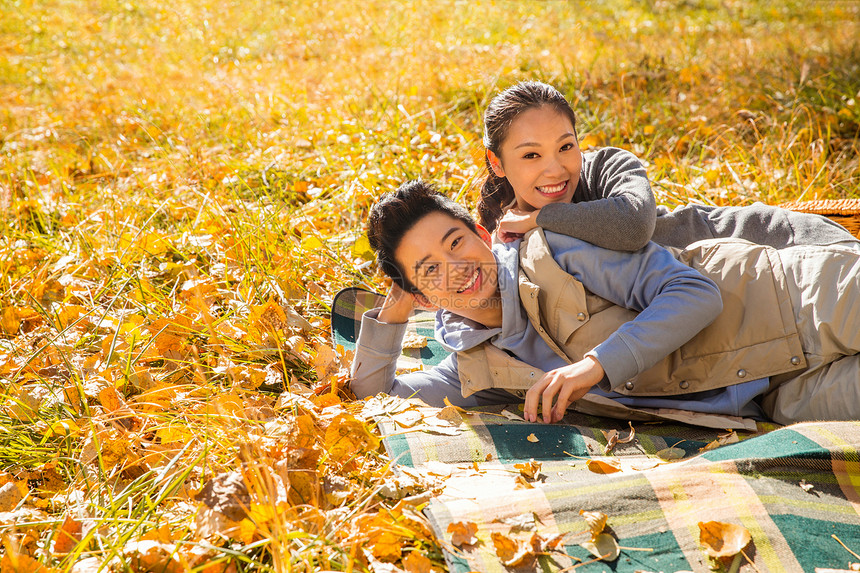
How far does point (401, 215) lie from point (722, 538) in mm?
1473

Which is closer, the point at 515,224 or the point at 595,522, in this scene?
the point at 595,522

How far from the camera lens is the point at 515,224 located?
239cm

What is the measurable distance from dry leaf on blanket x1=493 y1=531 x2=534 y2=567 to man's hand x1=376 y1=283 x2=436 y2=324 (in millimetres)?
1188

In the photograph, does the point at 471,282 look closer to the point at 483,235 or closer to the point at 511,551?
the point at 483,235

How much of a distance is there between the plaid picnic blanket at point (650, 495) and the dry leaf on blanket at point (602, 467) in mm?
14

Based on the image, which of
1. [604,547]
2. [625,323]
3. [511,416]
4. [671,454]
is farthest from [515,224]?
[604,547]

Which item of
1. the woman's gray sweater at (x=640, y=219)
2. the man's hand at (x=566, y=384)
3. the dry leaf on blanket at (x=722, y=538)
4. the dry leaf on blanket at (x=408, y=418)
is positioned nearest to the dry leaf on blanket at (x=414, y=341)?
the dry leaf on blanket at (x=408, y=418)

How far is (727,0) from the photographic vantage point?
33.0 feet

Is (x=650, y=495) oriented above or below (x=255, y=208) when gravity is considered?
below

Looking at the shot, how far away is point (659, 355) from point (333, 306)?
1431 millimetres

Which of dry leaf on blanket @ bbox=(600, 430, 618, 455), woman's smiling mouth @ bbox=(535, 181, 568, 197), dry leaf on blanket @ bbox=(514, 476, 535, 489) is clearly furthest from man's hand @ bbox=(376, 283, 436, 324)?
dry leaf on blanket @ bbox=(514, 476, 535, 489)

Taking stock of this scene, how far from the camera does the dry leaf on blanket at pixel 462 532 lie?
4.53 feet

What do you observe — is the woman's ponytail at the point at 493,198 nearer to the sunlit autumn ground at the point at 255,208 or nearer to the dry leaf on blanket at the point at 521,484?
the sunlit autumn ground at the point at 255,208

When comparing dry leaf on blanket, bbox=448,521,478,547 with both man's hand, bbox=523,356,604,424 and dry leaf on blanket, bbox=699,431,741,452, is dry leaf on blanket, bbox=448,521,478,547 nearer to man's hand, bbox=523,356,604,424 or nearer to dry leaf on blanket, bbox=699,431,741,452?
man's hand, bbox=523,356,604,424
